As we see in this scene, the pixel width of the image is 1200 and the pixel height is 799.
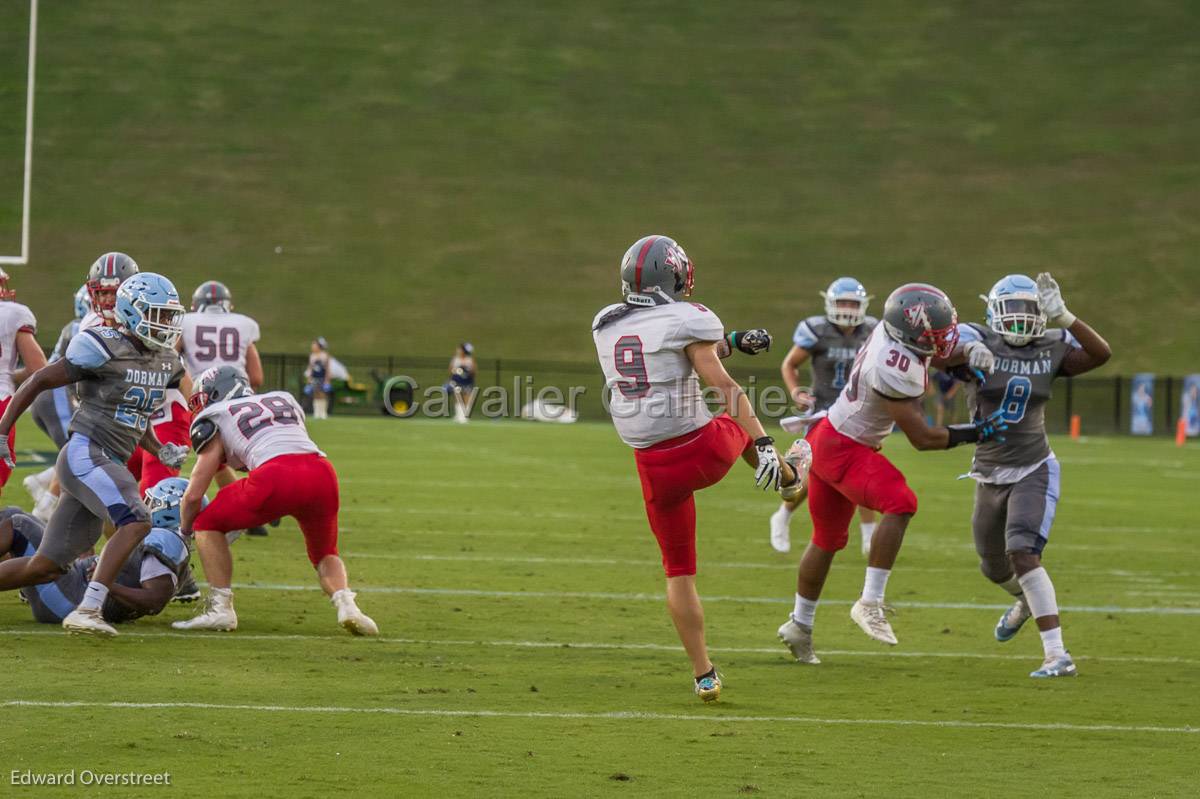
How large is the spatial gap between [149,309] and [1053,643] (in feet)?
13.7

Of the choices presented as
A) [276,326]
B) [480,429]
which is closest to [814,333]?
[480,429]

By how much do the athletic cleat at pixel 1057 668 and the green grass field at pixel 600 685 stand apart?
11cm

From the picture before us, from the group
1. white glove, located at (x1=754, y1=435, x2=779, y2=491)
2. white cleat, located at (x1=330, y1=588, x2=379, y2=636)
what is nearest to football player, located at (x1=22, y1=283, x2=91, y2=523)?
white cleat, located at (x1=330, y1=588, x2=379, y2=636)

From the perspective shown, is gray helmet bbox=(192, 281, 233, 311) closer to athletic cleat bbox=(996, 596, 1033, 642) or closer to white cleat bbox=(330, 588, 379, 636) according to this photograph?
white cleat bbox=(330, 588, 379, 636)

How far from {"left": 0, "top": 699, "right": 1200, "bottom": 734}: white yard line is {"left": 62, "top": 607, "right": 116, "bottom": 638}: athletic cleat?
1380 mm

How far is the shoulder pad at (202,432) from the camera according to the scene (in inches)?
292

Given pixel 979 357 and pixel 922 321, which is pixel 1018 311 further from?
pixel 922 321

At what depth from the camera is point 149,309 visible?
7062mm

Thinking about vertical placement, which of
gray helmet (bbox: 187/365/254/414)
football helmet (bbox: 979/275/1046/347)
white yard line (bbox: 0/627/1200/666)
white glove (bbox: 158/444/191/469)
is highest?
football helmet (bbox: 979/275/1046/347)

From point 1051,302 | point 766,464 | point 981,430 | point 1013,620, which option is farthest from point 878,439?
point 766,464

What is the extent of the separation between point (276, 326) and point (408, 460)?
2255 centimetres

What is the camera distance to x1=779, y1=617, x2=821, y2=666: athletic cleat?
7.15 metres

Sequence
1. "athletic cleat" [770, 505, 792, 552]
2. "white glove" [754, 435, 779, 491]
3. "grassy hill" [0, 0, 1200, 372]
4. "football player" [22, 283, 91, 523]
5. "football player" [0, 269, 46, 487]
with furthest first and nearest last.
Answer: "grassy hill" [0, 0, 1200, 372], "athletic cleat" [770, 505, 792, 552], "football player" [22, 283, 91, 523], "football player" [0, 269, 46, 487], "white glove" [754, 435, 779, 491]

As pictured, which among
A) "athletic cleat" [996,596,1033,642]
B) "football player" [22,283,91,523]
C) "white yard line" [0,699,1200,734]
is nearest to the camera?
"white yard line" [0,699,1200,734]
